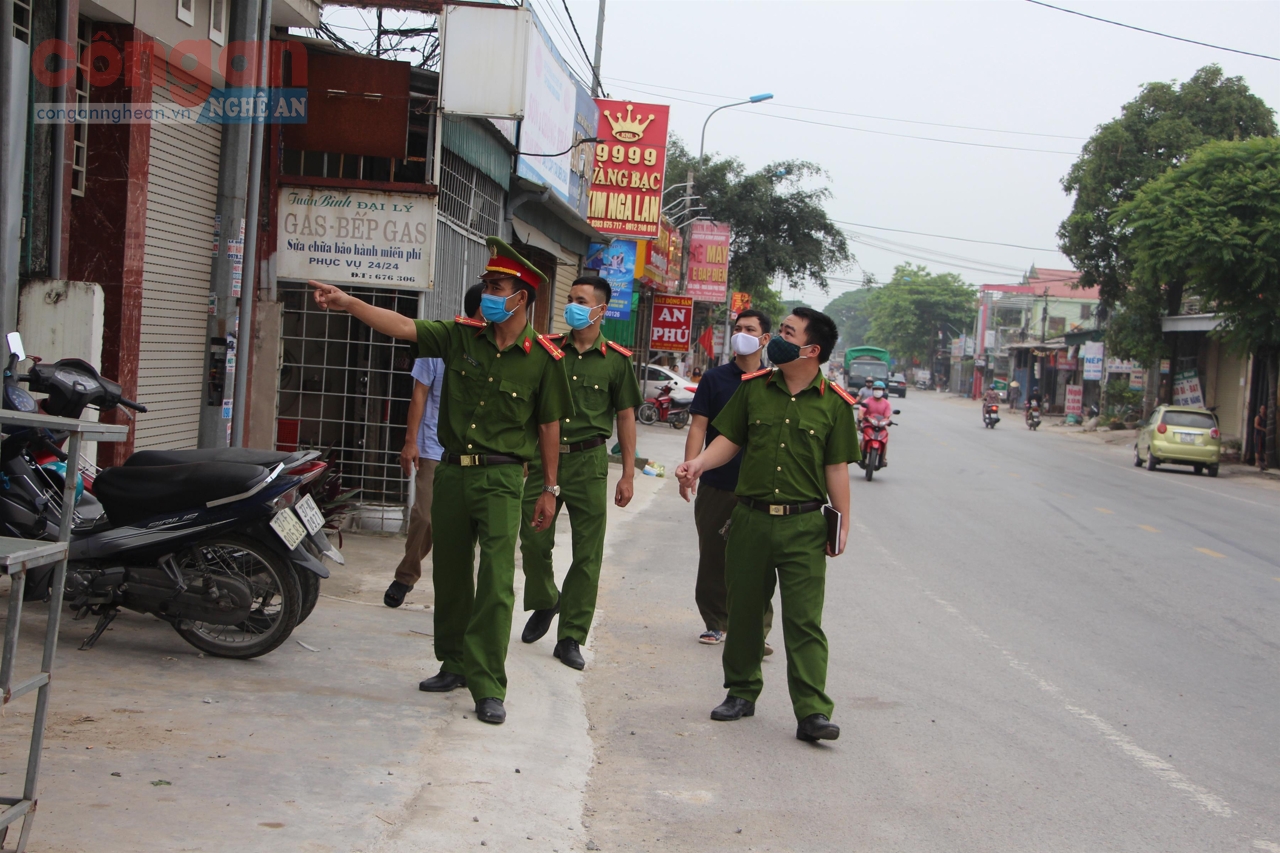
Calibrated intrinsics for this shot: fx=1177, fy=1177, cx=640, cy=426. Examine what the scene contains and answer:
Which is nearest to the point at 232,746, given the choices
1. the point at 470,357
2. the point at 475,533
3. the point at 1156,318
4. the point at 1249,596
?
the point at 475,533

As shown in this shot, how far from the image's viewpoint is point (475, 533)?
17.1 ft

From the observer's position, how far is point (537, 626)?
6645 millimetres

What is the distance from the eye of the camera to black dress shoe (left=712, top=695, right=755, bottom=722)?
217 inches

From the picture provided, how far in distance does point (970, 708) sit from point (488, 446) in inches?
113

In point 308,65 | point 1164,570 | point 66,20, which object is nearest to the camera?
point 66,20

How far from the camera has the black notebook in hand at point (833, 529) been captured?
528 centimetres

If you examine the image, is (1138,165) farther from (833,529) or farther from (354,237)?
(833,529)

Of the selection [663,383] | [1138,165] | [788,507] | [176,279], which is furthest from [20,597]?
[1138,165]

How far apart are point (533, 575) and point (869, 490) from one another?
463 inches

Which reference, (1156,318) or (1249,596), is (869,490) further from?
(1156,318)

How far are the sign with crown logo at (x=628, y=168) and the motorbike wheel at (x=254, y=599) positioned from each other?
14.3 meters

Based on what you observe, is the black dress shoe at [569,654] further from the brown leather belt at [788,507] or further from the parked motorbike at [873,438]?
the parked motorbike at [873,438]

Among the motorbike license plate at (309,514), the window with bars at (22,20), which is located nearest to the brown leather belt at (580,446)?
the motorbike license plate at (309,514)

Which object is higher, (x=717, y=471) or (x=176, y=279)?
(x=176, y=279)
